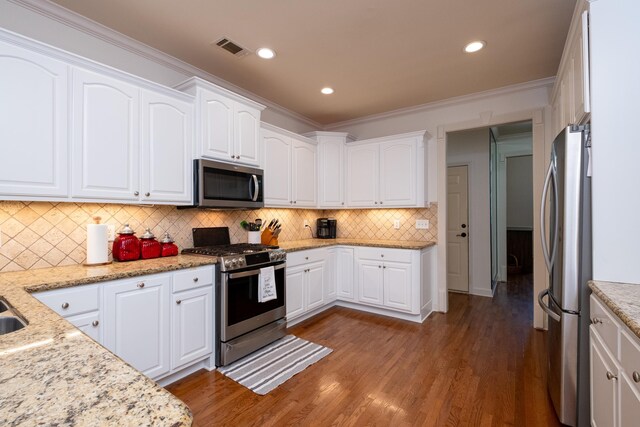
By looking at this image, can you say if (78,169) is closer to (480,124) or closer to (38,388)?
(38,388)

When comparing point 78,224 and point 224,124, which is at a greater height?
point 224,124

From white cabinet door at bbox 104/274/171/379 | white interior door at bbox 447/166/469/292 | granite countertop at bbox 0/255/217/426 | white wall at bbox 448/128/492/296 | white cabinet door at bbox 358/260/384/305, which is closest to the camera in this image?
granite countertop at bbox 0/255/217/426

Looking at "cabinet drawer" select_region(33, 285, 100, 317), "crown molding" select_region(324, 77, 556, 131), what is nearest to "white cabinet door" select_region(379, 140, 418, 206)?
"crown molding" select_region(324, 77, 556, 131)

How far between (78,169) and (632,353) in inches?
116

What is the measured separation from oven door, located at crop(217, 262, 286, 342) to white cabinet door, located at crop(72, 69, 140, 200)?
1000 mm

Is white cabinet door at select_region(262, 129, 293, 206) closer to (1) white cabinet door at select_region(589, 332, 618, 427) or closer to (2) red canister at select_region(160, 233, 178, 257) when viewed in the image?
(2) red canister at select_region(160, 233, 178, 257)

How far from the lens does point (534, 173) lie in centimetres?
335

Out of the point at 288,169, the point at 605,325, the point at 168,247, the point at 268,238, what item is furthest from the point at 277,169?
the point at 605,325

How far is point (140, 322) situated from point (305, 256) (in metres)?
1.82

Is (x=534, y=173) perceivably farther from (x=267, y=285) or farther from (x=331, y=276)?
(x=267, y=285)

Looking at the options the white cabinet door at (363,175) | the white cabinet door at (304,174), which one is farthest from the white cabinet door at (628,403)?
the white cabinet door at (304,174)

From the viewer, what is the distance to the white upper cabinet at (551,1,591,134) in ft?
5.71

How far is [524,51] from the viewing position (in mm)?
2691

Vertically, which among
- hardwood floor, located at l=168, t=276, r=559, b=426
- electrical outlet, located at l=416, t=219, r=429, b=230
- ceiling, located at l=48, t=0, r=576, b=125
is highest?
ceiling, located at l=48, t=0, r=576, b=125
